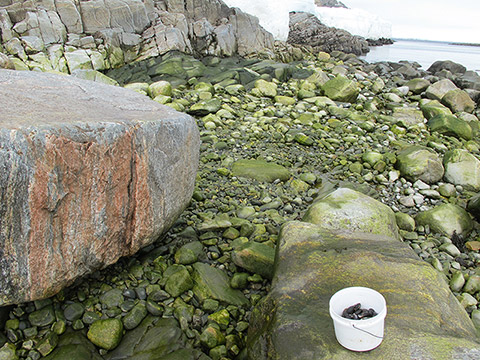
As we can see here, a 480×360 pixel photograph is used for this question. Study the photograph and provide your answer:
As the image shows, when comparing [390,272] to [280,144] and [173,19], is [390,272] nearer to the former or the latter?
[280,144]

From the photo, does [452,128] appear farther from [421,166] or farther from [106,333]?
[106,333]

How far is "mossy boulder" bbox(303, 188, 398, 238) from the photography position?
4039mm

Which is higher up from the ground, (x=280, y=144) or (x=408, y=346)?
(x=408, y=346)

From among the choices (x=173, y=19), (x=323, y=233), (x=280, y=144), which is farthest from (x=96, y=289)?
(x=173, y=19)

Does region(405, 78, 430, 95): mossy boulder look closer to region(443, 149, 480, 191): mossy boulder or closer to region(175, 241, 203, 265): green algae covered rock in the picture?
region(443, 149, 480, 191): mossy boulder

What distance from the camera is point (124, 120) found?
9.37 ft

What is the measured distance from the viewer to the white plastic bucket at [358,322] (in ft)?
6.58

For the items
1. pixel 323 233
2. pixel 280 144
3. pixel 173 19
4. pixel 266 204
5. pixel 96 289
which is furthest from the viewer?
pixel 173 19

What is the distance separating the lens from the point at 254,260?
3.62 m

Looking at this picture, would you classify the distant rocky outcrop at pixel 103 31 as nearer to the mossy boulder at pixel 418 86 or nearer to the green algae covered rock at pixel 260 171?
the mossy boulder at pixel 418 86

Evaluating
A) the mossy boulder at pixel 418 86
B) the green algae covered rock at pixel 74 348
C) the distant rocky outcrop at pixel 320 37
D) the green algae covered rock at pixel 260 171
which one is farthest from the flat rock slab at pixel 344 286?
the distant rocky outcrop at pixel 320 37

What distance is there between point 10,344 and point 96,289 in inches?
27.9

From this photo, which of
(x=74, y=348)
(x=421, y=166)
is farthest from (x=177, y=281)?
(x=421, y=166)

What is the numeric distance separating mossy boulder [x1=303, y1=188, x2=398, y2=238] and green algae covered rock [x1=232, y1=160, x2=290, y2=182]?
141 cm
